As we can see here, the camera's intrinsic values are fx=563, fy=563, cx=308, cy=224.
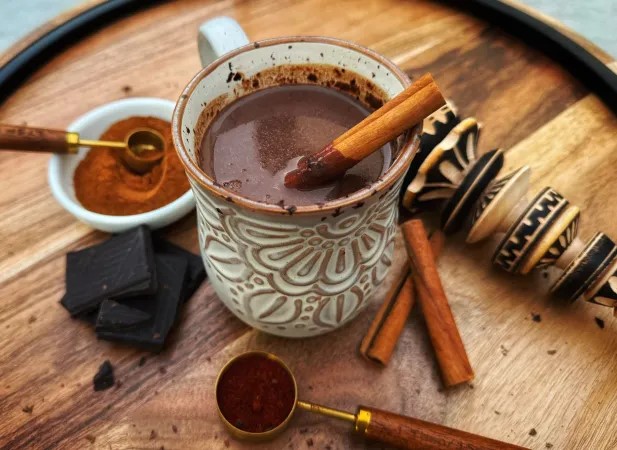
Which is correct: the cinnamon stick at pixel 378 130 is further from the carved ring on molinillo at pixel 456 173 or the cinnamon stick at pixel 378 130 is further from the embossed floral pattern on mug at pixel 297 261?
the carved ring on molinillo at pixel 456 173

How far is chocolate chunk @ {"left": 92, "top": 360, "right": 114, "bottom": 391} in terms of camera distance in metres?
0.78

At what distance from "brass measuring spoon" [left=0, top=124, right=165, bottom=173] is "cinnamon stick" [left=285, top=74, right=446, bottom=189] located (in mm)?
433

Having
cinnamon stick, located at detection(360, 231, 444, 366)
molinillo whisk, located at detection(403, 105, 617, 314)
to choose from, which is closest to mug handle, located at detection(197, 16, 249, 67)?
molinillo whisk, located at detection(403, 105, 617, 314)

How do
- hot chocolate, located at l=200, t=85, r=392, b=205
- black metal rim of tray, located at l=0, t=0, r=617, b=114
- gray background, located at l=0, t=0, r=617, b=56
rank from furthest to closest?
gray background, located at l=0, t=0, r=617, b=56 < black metal rim of tray, located at l=0, t=0, r=617, b=114 < hot chocolate, located at l=200, t=85, r=392, b=205

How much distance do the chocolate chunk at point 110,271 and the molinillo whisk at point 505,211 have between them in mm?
415

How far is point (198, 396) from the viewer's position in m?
0.77

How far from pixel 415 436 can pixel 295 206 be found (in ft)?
1.14

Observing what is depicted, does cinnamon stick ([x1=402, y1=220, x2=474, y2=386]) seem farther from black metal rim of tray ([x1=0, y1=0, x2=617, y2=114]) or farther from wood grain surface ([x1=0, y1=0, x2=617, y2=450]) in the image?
black metal rim of tray ([x1=0, y1=0, x2=617, y2=114])

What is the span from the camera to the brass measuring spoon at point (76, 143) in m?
0.91

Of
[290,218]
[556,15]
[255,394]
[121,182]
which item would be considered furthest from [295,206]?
[556,15]

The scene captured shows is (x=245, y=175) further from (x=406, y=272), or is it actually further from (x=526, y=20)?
(x=526, y=20)

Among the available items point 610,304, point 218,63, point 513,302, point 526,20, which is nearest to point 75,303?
point 218,63

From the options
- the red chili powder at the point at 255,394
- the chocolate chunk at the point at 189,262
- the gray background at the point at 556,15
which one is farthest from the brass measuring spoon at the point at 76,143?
the gray background at the point at 556,15

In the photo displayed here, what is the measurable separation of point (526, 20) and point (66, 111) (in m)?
0.94
